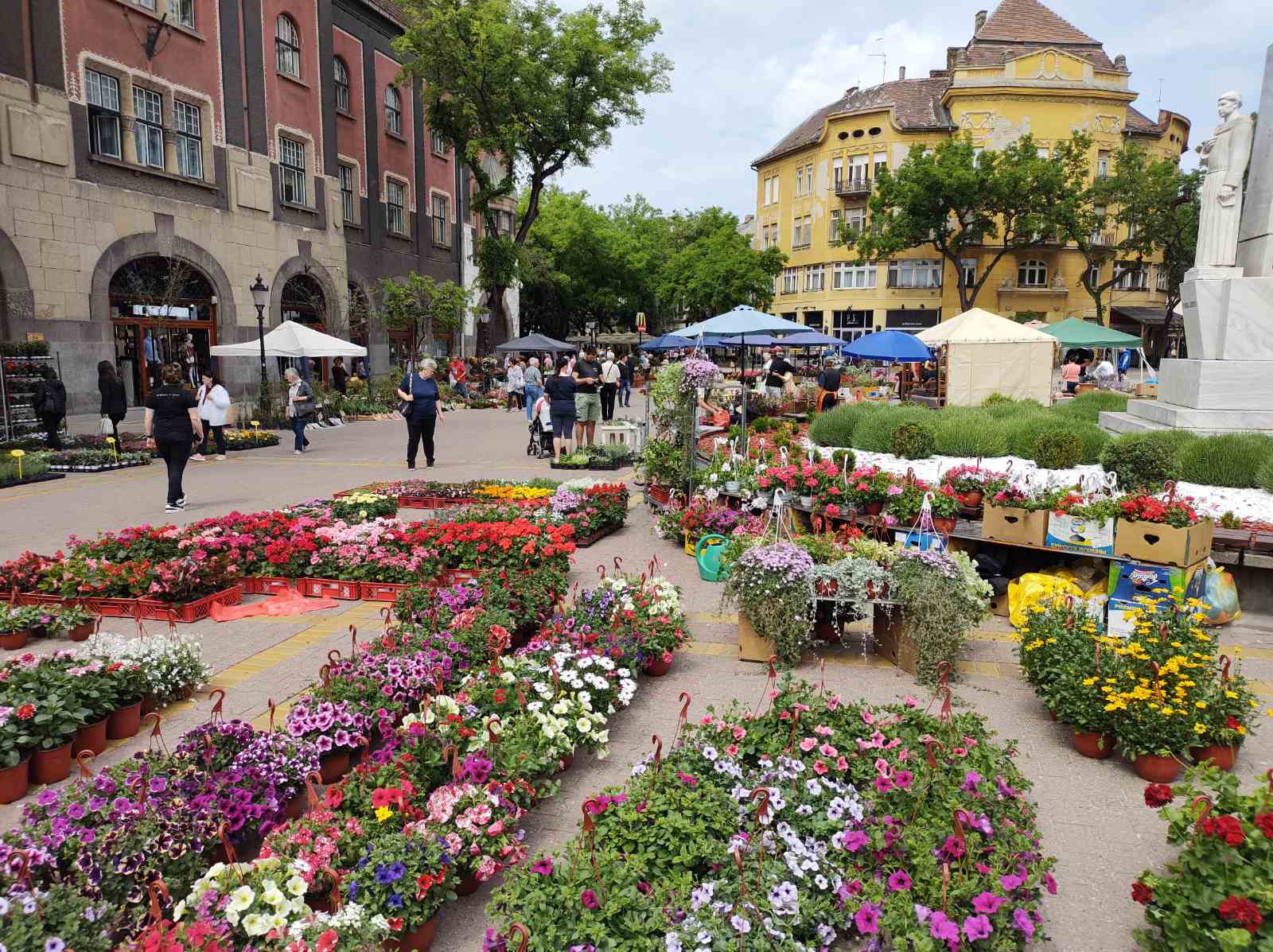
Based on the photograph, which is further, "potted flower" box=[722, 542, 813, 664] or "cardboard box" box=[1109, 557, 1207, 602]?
"cardboard box" box=[1109, 557, 1207, 602]

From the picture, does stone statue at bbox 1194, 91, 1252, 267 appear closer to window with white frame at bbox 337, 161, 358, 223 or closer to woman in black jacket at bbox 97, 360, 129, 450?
woman in black jacket at bbox 97, 360, 129, 450

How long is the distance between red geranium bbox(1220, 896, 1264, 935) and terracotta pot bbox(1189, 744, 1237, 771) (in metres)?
2.18

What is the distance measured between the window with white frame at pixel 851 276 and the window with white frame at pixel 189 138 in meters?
36.5

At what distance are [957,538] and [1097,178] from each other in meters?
39.7

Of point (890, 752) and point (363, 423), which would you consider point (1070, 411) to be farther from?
point (363, 423)

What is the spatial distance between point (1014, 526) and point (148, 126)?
871 inches

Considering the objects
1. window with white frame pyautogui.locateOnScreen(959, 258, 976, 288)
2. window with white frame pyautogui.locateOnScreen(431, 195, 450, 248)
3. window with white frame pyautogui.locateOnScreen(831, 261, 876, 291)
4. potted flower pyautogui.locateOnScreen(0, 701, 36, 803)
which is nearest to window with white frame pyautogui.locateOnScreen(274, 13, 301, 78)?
window with white frame pyautogui.locateOnScreen(431, 195, 450, 248)

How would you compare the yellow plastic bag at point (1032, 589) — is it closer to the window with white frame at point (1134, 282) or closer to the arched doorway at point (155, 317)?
the arched doorway at point (155, 317)

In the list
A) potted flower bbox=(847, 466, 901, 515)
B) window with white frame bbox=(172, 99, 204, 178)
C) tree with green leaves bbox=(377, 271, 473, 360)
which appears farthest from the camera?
tree with green leaves bbox=(377, 271, 473, 360)

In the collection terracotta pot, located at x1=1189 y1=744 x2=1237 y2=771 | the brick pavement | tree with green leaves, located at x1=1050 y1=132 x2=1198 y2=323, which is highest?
tree with green leaves, located at x1=1050 y1=132 x2=1198 y2=323

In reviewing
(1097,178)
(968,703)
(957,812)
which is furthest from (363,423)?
(1097,178)

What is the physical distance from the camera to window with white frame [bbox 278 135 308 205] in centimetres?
2591

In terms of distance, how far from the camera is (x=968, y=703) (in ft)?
17.8

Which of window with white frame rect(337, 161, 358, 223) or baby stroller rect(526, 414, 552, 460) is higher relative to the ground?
window with white frame rect(337, 161, 358, 223)
